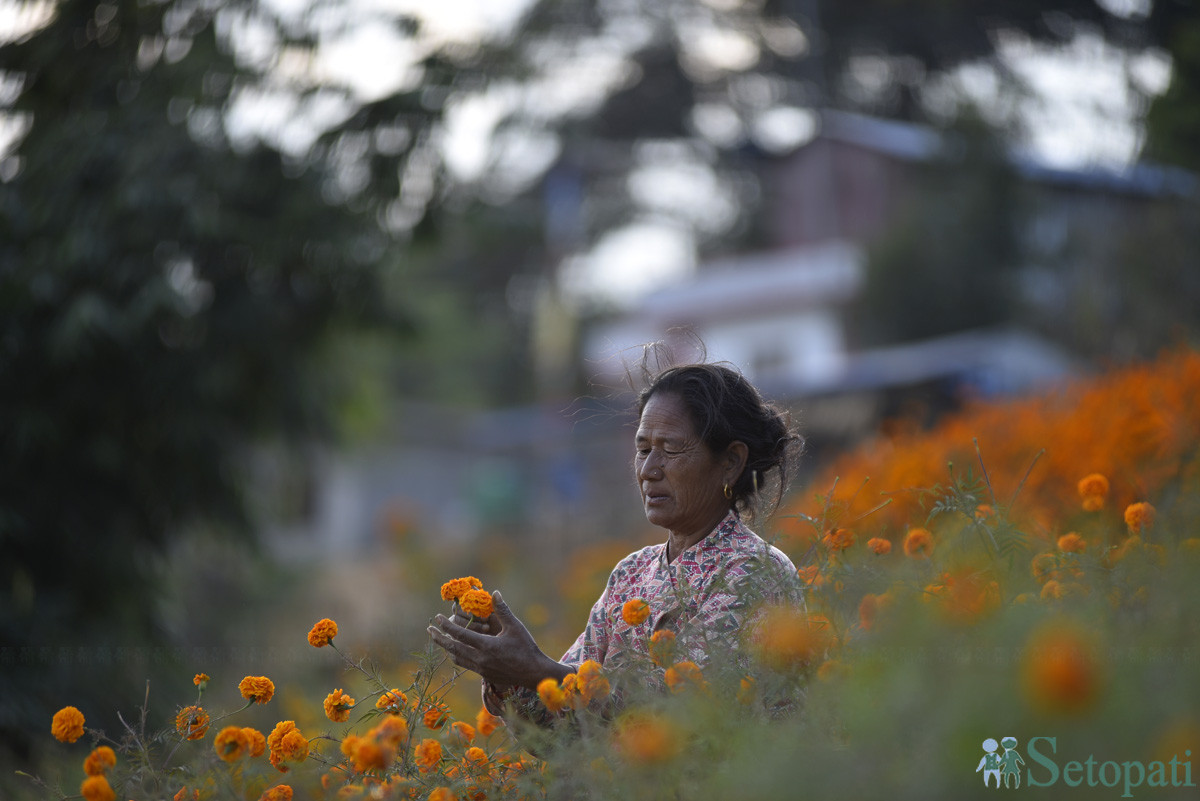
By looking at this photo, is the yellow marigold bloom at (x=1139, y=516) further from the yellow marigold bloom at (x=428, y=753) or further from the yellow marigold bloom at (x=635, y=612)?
the yellow marigold bloom at (x=428, y=753)

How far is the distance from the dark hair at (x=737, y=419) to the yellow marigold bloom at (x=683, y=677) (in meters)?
0.73

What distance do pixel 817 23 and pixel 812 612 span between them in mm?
17694

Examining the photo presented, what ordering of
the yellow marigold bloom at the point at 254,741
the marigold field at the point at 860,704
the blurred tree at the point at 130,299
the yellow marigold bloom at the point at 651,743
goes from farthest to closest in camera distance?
the blurred tree at the point at 130,299 → the yellow marigold bloom at the point at 254,741 → the yellow marigold bloom at the point at 651,743 → the marigold field at the point at 860,704

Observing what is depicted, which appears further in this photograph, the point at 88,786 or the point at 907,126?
the point at 907,126

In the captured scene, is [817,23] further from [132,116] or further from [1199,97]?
[132,116]

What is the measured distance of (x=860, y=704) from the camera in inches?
60.2

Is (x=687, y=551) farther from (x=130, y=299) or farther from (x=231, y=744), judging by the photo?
(x=130, y=299)

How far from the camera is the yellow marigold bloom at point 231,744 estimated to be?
198 centimetres

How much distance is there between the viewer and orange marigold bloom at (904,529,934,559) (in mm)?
2545

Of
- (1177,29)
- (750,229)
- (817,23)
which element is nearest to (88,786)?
(1177,29)

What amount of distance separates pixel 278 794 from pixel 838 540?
4.07 ft

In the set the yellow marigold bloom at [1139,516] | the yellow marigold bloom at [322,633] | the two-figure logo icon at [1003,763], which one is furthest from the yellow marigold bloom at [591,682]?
the yellow marigold bloom at [1139,516]

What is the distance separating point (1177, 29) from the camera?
7.36m

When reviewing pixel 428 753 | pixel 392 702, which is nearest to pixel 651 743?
pixel 428 753
